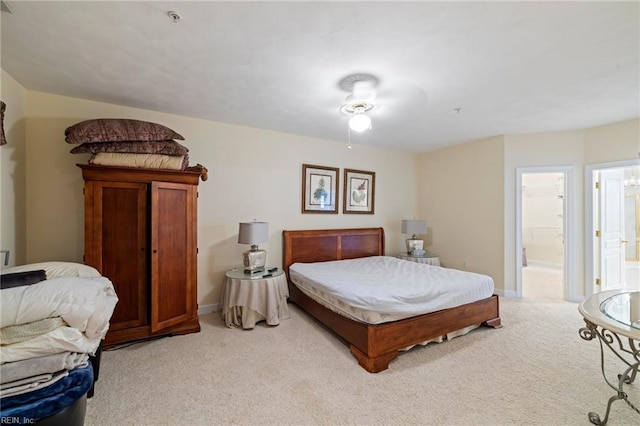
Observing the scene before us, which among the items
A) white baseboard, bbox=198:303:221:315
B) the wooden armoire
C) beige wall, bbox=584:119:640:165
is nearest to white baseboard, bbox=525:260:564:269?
beige wall, bbox=584:119:640:165

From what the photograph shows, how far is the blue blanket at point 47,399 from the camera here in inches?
42.6

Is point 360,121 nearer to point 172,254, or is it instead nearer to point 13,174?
point 172,254

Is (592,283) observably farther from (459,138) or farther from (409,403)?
(409,403)

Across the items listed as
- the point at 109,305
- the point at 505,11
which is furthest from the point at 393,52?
the point at 109,305

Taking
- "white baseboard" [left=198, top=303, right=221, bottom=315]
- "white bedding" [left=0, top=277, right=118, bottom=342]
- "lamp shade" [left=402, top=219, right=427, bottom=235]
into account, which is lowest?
"white baseboard" [left=198, top=303, right=221, bottom=315]

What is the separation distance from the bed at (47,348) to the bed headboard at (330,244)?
264 centimetres

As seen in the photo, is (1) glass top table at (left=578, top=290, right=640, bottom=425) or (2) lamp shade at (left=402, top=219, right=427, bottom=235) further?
(2) lamp shade at (left=402, top=219, right=427, bottom=235)

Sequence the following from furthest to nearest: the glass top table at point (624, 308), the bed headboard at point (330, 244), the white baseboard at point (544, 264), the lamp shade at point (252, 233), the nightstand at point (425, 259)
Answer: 1. the white baseboard at point (544, 264)
2. the nightstand at point (425, 259)
3. the bed headboard at point (330, 244)
4. the lamp shade at point (252, 233)
5. the glass top table at point (624, 308)

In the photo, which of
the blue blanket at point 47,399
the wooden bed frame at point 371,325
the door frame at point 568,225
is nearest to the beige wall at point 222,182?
the wooden bed frame at point 371,325

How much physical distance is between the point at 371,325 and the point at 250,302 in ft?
4.63

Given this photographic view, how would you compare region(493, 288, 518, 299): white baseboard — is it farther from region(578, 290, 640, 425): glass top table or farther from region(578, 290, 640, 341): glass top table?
region(578, 290, 640, 341): glass top table

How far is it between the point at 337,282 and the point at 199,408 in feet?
5.22

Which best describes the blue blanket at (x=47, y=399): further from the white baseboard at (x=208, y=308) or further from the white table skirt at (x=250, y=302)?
the white baseboard at (x=208, y=308)

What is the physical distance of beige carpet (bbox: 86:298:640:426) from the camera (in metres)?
1.66
